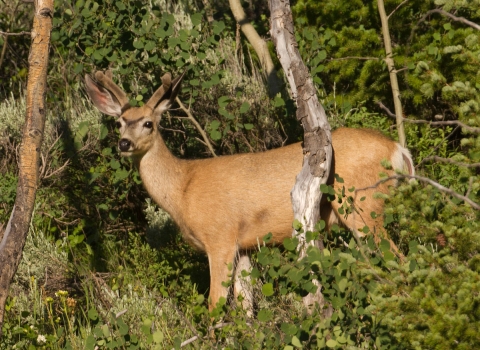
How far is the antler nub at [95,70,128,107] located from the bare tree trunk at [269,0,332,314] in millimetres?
2109

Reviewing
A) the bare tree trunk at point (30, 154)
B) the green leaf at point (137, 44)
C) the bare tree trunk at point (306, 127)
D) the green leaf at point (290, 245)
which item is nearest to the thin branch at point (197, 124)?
the green leaf at point (137, 44)

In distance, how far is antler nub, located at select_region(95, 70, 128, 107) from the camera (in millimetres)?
7410

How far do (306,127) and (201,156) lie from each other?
10.8 feet

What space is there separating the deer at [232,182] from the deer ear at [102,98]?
10cm

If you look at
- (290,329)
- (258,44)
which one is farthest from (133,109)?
(290,329)

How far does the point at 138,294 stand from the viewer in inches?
267

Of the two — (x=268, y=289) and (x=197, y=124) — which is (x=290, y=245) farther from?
(x=197, y=124)

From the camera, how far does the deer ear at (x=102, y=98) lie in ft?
24.7

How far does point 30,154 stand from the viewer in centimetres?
557

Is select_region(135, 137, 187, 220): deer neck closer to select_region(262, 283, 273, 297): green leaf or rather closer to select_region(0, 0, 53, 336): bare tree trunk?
select_region(0, 0, 53, 336): bare tree trunk

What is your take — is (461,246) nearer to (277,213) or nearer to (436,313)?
(436,313)

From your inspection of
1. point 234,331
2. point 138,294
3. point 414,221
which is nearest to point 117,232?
point 138,294

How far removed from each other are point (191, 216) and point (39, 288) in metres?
1.70

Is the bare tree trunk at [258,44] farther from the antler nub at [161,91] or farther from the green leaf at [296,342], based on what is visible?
the green leaf at [296,342]
